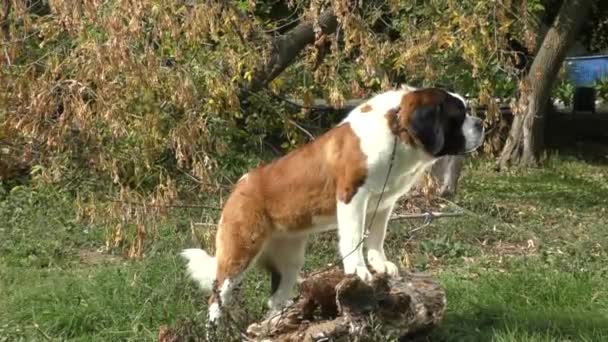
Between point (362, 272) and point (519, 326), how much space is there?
1.24 metres

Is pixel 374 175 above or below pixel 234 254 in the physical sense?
above

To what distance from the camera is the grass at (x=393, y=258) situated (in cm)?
665

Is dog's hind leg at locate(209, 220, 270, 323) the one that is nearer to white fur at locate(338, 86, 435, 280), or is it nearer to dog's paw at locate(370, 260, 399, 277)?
white fur at locate(338, 86, 435, 280)

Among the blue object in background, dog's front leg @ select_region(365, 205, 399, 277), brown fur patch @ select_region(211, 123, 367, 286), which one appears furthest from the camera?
the blue object in background

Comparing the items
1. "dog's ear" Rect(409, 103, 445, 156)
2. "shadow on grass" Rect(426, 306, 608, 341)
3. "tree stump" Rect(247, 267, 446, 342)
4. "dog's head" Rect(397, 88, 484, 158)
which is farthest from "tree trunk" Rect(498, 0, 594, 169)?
"dog's ear" Rect(409, 103, 445, 156)

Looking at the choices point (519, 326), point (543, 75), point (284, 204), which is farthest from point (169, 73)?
point (543, 75)

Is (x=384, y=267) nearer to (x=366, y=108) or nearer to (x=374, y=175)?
(x=374, y=175)

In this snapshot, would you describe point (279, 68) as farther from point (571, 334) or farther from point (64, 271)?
point (571, 334)

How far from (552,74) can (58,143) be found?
12.0 meters

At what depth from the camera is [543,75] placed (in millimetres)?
17547

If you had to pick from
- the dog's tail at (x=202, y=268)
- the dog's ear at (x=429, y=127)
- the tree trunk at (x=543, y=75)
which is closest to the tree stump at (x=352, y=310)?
the dog's tail at (x=202, y=268)

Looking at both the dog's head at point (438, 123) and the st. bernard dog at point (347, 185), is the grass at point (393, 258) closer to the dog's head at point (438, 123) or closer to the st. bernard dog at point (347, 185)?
the st. bernard dog at point (347, 185)

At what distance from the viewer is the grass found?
21.8 ft

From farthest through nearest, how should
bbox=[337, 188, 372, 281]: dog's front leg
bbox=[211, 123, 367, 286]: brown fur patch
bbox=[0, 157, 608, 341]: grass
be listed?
bbox=[0, 157, 608, 341]: grass, bbox=[211, 123, 367, 286]: brown fur patch, bbox=[337, 188, 372, 281]: dog's front leg
